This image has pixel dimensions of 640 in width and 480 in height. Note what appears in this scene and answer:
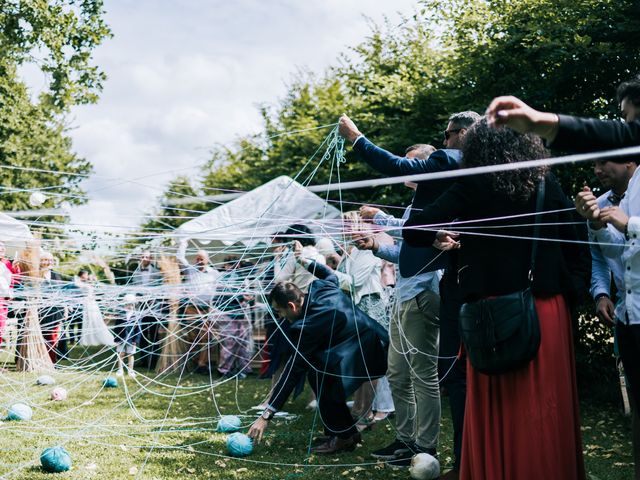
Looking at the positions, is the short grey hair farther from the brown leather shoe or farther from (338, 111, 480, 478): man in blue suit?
the brown leather shoe

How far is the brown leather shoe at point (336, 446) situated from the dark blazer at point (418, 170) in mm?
1641

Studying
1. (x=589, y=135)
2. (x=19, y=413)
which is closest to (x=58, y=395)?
(x=19, y=413)

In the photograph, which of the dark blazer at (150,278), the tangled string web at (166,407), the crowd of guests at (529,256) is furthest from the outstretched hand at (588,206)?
the dark blazer at (150,278)

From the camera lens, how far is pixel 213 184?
25.3 m

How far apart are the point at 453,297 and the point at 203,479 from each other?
208cm

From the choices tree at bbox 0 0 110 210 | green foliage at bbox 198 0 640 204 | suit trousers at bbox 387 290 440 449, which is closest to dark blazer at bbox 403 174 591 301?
suit trousers at bbox 387 290 440 449

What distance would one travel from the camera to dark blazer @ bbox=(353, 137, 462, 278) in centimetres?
348

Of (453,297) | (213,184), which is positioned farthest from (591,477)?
(213,184)

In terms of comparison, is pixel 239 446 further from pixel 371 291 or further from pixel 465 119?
pixel 465 119

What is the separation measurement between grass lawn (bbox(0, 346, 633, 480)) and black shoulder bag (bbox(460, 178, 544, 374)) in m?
1.84

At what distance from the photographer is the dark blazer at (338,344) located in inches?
189

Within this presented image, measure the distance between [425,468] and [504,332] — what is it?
176 cm

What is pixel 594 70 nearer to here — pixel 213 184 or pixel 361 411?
pixel 361 411

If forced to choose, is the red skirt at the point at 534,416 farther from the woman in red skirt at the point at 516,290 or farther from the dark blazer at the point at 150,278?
the dark blazer at the point at 150,278
